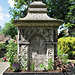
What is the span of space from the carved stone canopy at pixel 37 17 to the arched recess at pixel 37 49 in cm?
100

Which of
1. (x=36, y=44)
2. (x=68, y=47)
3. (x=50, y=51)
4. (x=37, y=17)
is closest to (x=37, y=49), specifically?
(x=36, y=44)

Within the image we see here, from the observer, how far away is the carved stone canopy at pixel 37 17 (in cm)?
456

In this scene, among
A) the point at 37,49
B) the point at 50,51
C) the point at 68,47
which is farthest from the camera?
the point at 68,47

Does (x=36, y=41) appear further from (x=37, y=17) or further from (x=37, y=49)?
(x=37, y=17)

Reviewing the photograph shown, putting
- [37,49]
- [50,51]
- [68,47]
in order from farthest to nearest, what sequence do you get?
1. [68,47]
2. [37,49]
3. [50,51]

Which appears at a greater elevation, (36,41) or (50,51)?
(36,41)

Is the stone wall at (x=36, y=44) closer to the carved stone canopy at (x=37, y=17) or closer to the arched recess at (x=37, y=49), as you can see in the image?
the arched recess at (x=37, y=49)

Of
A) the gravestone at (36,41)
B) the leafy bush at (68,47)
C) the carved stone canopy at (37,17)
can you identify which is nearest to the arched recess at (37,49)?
the gravestone at (36,41)

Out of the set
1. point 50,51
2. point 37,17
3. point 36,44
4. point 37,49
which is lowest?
point 50,51

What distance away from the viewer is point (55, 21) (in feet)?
15.1

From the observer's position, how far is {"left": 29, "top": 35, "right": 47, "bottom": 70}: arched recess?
16.5 ft

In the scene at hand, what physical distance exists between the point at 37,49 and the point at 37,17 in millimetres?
1934

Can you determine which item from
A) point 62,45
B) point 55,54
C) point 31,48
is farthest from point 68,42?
point 31,48

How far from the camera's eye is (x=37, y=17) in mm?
5070
